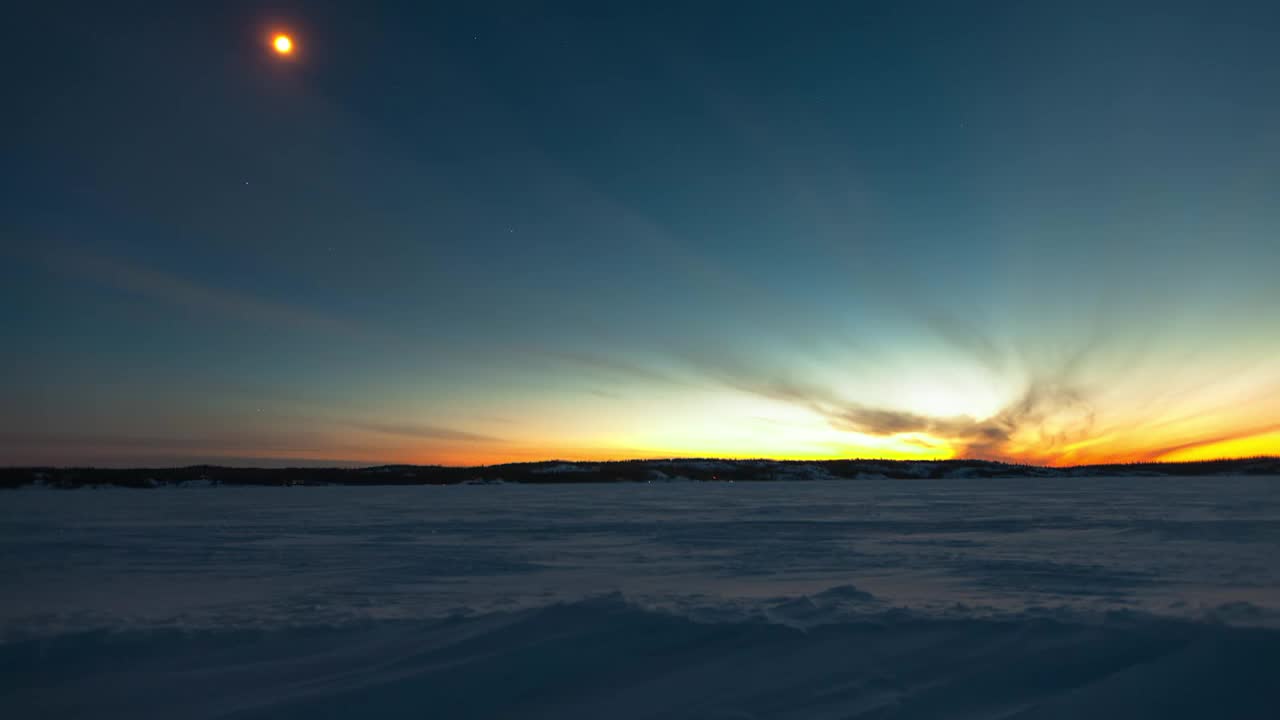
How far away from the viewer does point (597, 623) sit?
17.9 ft

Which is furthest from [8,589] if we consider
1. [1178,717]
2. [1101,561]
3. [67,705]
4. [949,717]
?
[1101,561]

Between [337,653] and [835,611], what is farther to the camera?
[835,611]

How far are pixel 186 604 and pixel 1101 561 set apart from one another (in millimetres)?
10267

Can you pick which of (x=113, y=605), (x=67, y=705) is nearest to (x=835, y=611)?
(x=67, y=705)

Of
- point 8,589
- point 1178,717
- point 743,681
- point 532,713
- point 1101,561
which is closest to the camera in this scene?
point 1178,717

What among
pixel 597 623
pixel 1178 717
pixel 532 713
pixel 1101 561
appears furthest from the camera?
pixel 1101 561

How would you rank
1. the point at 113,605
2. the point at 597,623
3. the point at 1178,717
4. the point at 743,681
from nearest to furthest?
1. the point at 1178,717
2. the point at 743,681
3. the point at 597,623
4. the point at 113,605

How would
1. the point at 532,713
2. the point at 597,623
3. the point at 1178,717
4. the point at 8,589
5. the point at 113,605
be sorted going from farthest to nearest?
the point at 8,589 < the point at 113,605 < the point at 597,623 < the point at 532,713 < the point at 1178,717

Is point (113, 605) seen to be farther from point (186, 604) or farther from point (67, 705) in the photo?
point (67, 705)

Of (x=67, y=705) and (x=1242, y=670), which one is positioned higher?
(x=1242, y=670)

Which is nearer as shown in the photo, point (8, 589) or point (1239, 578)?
point (1239, 578)

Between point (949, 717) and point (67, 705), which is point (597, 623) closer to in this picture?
point (949, 717)

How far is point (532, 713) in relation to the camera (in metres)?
3.95

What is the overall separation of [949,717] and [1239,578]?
5.57 metres
